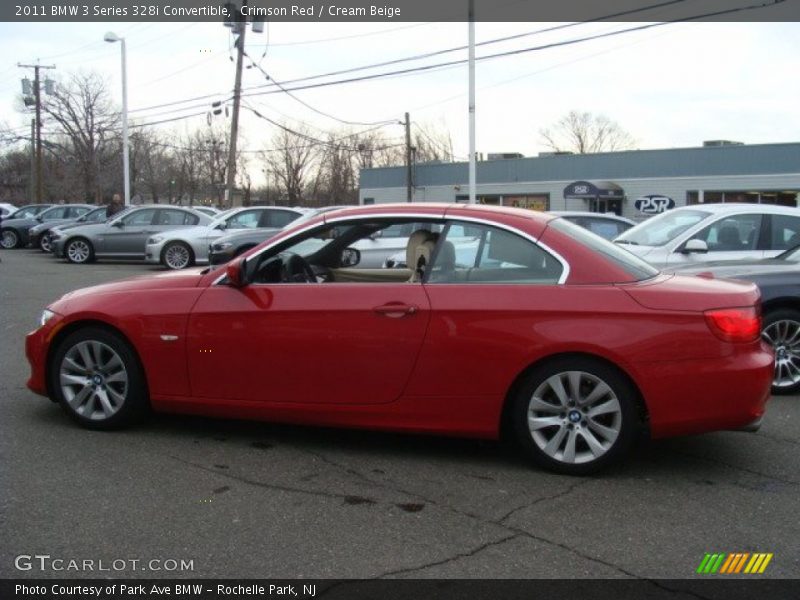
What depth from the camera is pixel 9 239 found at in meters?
26.8

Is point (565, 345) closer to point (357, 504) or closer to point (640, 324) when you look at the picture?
point (640, 324)

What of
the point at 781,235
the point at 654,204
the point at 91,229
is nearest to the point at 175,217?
A: the point at 91,229

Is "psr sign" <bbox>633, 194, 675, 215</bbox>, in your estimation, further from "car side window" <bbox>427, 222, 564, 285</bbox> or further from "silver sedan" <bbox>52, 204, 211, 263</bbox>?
"car side window" <bbox>427, 222, 564, 285</bbox>

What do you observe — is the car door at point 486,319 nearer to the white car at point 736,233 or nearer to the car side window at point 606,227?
the white car at point 736,233

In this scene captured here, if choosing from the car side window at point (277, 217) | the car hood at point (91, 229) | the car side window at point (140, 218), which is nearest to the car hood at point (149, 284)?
the car side window at point (277, 217)

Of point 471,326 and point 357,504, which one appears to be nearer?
point 357,504

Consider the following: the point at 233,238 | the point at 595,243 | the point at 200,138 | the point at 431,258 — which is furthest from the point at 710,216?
the point at 200,138

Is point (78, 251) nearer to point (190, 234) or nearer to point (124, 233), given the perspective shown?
point (124, 233)

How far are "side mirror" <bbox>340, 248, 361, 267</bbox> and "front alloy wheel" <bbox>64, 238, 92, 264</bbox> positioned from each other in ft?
52.6

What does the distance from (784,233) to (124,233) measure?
15.5m

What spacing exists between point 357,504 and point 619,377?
1647 mm

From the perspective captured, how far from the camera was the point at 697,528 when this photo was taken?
4004mm

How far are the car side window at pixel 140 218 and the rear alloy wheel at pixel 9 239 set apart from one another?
866cm

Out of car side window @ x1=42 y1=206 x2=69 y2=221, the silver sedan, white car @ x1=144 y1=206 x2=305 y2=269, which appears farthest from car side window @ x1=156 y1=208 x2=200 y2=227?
car side window @ x1=42 y1=206 x2=69 y2=221
